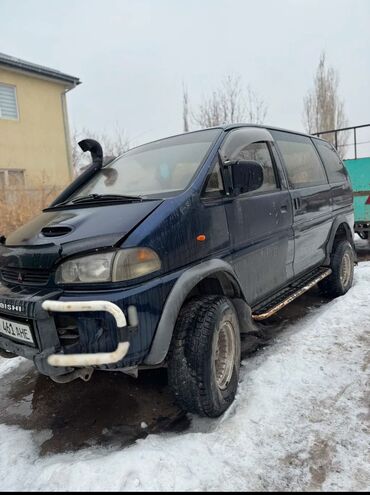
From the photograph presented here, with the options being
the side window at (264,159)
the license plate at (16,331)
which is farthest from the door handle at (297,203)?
the license plate at (16,331)

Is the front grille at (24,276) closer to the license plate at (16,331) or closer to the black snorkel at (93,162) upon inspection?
the license plate at (16,331)

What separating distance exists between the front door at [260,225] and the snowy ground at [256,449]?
0.74m

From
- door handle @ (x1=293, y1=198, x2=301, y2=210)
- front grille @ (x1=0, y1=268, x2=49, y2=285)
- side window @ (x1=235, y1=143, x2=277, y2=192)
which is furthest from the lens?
door handle @ (x1=293, y1=198, x2=301, y2=210)

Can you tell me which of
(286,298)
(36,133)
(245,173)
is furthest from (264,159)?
(36,133)

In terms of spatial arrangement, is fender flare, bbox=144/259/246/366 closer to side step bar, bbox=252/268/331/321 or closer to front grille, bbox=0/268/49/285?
front grille, bbox=0/268/49/285

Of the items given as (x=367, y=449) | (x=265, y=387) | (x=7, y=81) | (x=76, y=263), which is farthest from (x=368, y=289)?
(x=7, y=81)

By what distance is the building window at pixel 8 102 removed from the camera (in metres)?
13.6

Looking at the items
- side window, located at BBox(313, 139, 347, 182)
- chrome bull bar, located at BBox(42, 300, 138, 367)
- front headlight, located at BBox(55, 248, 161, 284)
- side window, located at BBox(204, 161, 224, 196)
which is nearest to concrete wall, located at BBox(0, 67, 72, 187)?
side window, located at BBox(313, 139, 347, 182)

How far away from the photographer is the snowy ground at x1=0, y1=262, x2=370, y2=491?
6.38ft

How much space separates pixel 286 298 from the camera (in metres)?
3.53

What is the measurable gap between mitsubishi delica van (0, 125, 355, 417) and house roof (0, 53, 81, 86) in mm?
11957

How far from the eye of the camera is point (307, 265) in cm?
417

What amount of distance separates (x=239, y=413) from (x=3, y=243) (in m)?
2.01

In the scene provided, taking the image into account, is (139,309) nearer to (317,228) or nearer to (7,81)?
(317,228)
